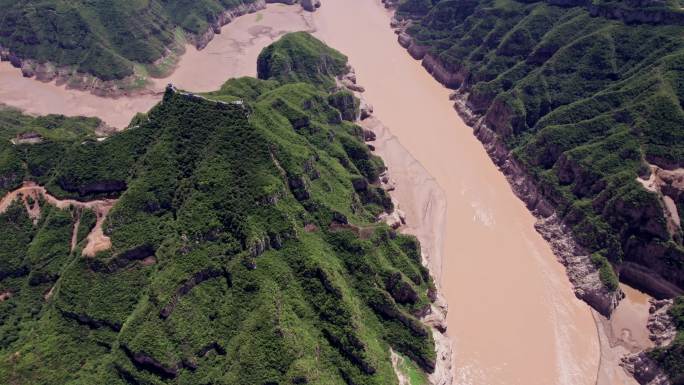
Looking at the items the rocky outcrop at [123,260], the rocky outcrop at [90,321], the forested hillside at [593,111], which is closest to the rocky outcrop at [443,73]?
the forested hillside at [593,111]

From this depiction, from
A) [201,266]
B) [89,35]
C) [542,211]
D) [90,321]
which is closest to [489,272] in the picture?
[542,211]

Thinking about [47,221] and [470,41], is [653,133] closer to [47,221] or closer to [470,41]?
[470,41]

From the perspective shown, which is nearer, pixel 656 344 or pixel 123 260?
pixel 123 260

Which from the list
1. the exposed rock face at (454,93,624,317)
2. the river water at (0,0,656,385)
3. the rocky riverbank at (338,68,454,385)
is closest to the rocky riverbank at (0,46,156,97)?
the river water at (0,0,656,385)

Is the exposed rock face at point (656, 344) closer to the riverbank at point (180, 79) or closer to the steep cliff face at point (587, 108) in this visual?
the steep cliff face at point (587, 108)

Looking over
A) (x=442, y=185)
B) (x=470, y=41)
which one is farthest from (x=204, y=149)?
(x=470, y=41)

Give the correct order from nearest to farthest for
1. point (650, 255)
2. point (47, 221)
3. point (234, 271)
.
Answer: point (234, 271) → point (47, 221) → point (650, 255)

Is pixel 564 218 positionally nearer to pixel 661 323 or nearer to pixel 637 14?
pixel 661 323
